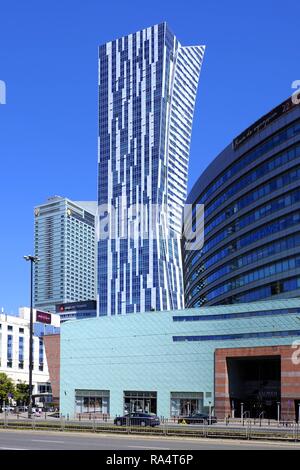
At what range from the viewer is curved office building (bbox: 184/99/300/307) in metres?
93.9

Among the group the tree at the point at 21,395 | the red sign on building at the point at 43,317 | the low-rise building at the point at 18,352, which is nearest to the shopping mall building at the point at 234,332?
the tree at the point at 21,395

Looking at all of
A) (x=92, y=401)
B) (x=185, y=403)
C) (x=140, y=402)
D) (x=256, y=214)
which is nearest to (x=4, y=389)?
(x=92, y=401)

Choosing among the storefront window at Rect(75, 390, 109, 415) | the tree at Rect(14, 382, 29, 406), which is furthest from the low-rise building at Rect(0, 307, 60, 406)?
the storefront window at Rect(75, 390, 109, 415)

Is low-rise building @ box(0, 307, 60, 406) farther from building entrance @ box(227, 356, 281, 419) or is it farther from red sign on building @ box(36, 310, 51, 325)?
building entrance @ box(227, 356, 281, 419)

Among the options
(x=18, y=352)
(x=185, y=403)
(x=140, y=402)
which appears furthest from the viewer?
(x=18, y=352)

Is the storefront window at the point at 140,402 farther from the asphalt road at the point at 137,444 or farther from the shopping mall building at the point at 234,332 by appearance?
the asphalt road at the point at 137,444

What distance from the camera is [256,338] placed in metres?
83.7

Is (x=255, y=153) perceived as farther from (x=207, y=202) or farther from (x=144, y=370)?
(x=144, y=370)

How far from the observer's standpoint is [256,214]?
102250mm

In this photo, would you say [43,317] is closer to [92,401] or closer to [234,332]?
[92,401]

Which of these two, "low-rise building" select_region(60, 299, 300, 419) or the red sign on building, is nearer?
"low-rise building" select_region(60, 299, 300, 419)

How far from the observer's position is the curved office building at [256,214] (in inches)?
3696

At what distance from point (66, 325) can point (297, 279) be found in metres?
35.6
